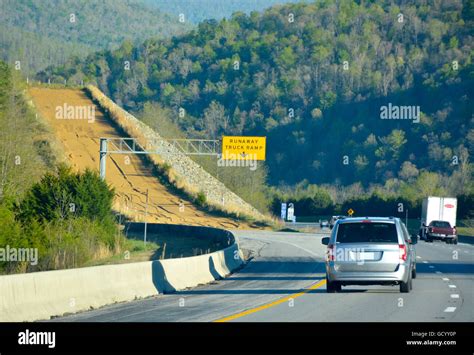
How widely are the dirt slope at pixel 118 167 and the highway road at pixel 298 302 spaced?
53.0 meters

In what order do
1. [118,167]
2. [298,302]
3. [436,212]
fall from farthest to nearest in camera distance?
[118,167] < [436,212] < [298,302]

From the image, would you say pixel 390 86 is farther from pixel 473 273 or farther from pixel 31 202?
pixel 473 273

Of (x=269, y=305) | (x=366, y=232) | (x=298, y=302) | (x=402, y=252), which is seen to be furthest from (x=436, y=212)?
(x=269, y=305)

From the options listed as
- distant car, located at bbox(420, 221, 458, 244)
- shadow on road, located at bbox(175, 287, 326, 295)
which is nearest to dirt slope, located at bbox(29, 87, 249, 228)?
distant car, located at bbox(420, 221, 458, 244)

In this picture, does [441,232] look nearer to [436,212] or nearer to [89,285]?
[436,212]

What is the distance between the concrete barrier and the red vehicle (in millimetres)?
35845

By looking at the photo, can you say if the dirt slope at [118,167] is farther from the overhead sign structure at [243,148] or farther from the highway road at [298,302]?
the highway road at [298,302]

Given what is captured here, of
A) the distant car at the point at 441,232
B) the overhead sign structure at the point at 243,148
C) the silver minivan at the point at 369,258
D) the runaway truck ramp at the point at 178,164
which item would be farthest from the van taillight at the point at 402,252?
the runaway truck ramp at the point at 178,164

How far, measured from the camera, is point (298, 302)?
859 inches

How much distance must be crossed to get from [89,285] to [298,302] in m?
4.03

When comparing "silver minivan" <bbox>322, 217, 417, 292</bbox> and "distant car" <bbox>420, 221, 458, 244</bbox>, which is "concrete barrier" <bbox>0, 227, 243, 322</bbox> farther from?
"distant car" <bbox>420, 221, 458, 244</bbox>

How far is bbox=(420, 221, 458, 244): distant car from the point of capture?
6406 centimetres

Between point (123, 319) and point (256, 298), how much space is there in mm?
5123

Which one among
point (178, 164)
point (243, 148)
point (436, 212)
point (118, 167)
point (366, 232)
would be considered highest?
point (243, 148)
